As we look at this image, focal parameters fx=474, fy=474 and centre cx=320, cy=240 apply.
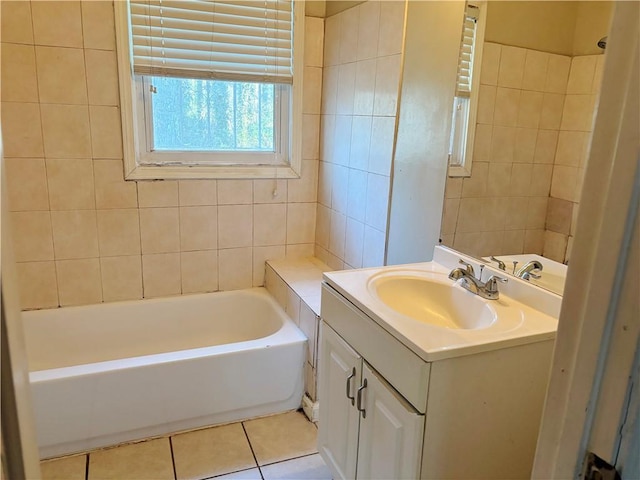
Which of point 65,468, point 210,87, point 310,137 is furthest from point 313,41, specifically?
point 65,468

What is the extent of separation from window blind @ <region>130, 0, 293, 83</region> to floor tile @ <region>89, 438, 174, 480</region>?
1788 millimetres

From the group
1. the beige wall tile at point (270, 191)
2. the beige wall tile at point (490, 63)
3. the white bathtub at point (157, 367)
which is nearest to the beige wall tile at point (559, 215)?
the beige wall tile at point (490, 63)

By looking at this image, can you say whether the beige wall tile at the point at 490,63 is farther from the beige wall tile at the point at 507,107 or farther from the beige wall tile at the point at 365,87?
the beige wall tile at the point at 365,87

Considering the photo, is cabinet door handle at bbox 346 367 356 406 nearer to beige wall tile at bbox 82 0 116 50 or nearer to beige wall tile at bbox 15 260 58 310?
beige wall tile at bbox 15 260 58 310

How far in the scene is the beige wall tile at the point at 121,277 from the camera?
258cm

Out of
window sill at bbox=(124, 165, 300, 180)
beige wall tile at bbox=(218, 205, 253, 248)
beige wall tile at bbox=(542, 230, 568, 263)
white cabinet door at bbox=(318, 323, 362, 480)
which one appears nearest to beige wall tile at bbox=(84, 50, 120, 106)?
window sill at bbox=(124, 165, 300, 180)

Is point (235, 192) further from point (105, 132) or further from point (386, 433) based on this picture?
point (386, 433)

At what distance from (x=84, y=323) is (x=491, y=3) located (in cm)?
243

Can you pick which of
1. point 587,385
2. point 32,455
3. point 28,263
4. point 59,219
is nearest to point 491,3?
point 587,385

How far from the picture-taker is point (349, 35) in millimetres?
2402

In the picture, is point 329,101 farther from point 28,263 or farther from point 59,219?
point 28,263

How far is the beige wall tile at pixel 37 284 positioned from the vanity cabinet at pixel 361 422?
160cm

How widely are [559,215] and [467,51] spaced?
716 millimetres

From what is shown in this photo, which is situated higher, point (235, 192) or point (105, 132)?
point (105, 132)
